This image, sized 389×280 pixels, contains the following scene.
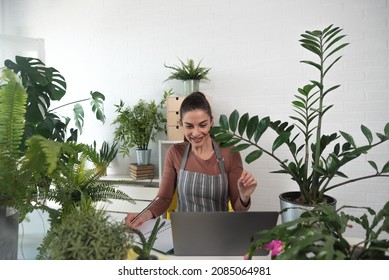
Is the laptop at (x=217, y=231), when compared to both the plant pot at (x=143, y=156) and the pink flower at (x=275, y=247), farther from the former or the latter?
the plant pot at (x=143, y=156)

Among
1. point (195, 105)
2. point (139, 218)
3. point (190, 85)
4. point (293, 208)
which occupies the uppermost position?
point (190, 85)

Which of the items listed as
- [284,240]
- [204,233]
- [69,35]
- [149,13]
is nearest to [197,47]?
[149,13]

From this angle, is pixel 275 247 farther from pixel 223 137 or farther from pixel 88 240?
pixel 223 137

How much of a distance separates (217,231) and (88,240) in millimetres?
452

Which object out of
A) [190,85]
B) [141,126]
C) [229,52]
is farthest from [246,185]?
[229,52]

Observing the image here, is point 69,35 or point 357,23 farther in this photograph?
point 69,35

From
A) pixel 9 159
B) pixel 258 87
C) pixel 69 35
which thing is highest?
pixel 69 35

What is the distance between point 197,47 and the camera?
9.50 ft

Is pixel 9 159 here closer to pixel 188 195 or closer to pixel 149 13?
pixel 188 195

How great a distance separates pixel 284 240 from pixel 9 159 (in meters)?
0.62

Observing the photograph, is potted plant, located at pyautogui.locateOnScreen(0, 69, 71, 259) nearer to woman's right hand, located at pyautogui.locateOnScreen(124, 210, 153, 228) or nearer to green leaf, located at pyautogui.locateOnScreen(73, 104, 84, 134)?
woman's right hand, located at pyautogui.locateOnScreen(124, 210, 153, 228)

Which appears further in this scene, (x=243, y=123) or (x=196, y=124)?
(x=196, y=124)

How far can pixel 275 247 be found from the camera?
0.59 metres

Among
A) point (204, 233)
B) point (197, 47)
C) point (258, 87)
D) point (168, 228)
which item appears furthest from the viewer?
point (197, 47)
